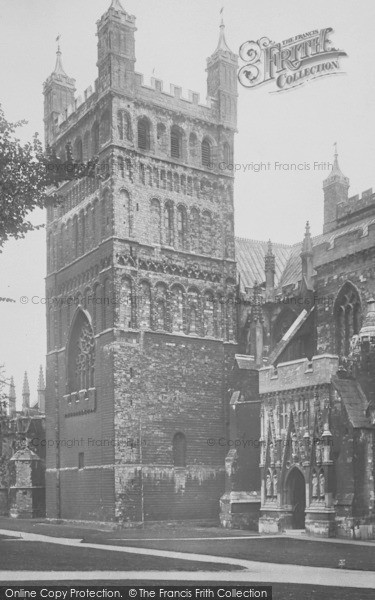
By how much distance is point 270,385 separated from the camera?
127 feet

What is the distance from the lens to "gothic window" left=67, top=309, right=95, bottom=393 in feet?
149

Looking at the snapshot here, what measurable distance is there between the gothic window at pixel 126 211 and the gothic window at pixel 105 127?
9.75 feet

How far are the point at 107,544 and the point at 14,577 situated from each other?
12732 mm

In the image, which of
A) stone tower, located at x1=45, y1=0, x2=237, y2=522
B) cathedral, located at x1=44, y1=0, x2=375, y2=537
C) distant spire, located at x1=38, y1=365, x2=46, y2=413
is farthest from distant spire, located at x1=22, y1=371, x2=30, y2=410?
stone tower, located at x1=45, y1=0, x2=237, y2=522

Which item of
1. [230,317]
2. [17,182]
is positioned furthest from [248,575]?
[230,317]

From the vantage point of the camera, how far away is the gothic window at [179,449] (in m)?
43.6

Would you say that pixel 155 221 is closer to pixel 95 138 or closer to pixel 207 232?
pixel 207 232

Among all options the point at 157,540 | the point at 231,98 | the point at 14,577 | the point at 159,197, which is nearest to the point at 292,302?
the point at 159,197

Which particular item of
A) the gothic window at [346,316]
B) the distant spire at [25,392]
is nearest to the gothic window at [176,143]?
the gothic window at [346,316]

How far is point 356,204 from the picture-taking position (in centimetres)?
4781

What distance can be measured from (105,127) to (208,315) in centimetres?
1098

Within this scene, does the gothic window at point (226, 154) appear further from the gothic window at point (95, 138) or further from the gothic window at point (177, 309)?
the gothic window at point (177, 309)

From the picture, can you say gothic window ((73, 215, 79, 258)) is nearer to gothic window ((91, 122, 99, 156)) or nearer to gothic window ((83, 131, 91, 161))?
gothic window ((83, 131, 91, 161))

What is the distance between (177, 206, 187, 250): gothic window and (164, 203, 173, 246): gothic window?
487 mm
